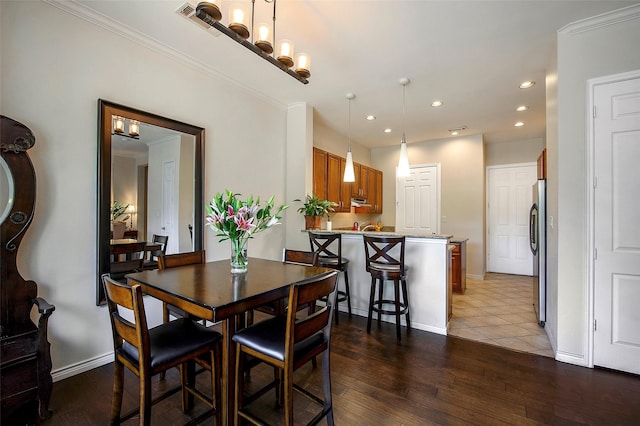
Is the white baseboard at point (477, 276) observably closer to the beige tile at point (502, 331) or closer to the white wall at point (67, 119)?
the beige tile at point (502, 331)

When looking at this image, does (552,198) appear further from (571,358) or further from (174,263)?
(174,263)

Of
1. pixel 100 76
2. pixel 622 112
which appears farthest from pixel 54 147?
pixel 622 112

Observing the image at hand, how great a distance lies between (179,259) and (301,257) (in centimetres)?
101

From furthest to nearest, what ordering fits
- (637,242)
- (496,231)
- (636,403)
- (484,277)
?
(496,231) < (484,277) < (637,242) < (636,403)

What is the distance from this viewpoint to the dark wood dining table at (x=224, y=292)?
1.36m

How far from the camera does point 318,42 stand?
2582 mm

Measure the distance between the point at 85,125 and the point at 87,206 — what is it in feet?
2.09

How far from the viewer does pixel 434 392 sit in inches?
78.5

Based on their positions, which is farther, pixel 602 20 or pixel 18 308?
pixel 602 20

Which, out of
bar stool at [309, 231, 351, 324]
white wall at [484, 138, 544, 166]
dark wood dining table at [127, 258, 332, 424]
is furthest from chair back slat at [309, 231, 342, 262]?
white wall at [484, 138, 544, 166]

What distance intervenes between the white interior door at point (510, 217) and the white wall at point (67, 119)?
6.35m

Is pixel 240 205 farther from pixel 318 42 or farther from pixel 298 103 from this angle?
pixel 298 103

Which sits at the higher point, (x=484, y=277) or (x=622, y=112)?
(x=622, y=112)

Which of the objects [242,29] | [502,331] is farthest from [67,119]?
[502,331]
